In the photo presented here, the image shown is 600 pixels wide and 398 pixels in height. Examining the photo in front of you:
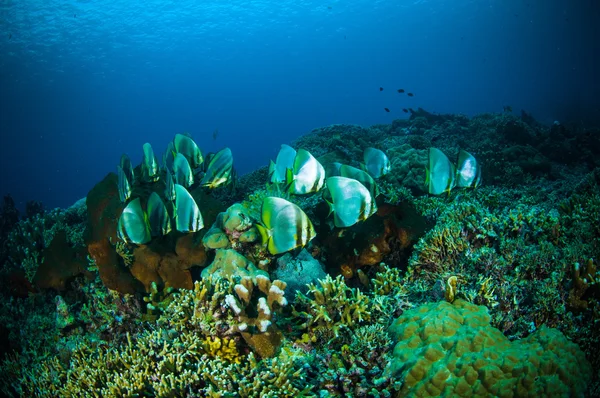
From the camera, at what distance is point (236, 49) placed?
84875 mm

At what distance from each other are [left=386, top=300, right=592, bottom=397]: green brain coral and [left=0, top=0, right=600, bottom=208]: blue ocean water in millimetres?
12749

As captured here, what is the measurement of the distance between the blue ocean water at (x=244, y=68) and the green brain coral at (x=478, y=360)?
12.7 meters

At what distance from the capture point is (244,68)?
104 metres

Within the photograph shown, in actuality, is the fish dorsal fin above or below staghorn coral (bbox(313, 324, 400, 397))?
Result: above

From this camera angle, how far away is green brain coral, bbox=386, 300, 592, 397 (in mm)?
2578

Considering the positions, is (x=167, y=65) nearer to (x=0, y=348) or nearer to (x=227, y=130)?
(x=0, y=348)

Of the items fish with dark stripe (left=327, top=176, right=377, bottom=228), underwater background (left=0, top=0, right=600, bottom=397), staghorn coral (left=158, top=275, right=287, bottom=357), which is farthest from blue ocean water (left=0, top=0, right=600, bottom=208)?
fish with dark stripe (left=327, top=176, right=377, bottom=228)

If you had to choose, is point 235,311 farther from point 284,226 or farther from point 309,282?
point 309,282

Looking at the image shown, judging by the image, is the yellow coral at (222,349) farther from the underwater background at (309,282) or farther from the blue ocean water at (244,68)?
the blue ocean water at (244,68)

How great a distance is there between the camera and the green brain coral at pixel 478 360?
2.58 metres

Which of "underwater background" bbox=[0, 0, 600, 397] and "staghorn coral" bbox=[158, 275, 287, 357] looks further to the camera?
"staghorn coral" bbox=[158, 275, 287, 357]

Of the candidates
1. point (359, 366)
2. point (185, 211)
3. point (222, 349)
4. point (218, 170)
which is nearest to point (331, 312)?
point (359, 366)

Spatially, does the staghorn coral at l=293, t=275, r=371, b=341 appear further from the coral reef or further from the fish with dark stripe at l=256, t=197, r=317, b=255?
the fish with dark stripe at l=256, t=197, r=317, b=255

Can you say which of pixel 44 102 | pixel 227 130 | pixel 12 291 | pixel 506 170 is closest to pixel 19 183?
pixel 44 102
